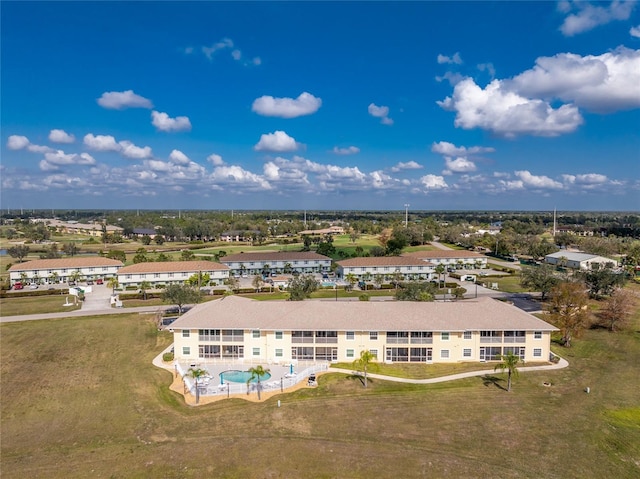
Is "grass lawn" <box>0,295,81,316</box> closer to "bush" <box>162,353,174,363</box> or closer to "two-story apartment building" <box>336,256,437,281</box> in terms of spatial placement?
"bush" <box>162,353,174,363</box>

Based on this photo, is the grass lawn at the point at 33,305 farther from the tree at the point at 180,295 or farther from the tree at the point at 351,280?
the tree at the point at 351,280

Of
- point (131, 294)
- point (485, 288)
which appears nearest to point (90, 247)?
point (131, 294)

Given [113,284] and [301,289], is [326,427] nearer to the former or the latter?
[301,289]

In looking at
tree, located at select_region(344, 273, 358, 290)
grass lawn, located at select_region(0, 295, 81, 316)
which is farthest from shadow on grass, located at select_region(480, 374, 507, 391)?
grass lawn, located at select_region(0, 295, 81, 316)

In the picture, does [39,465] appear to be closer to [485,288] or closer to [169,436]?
[169,436]

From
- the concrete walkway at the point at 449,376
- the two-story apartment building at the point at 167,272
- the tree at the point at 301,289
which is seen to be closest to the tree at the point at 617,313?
the concrete walkway at the point at 449,376

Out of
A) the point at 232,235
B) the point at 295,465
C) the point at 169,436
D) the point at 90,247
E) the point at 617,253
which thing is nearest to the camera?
the point at 295,465
